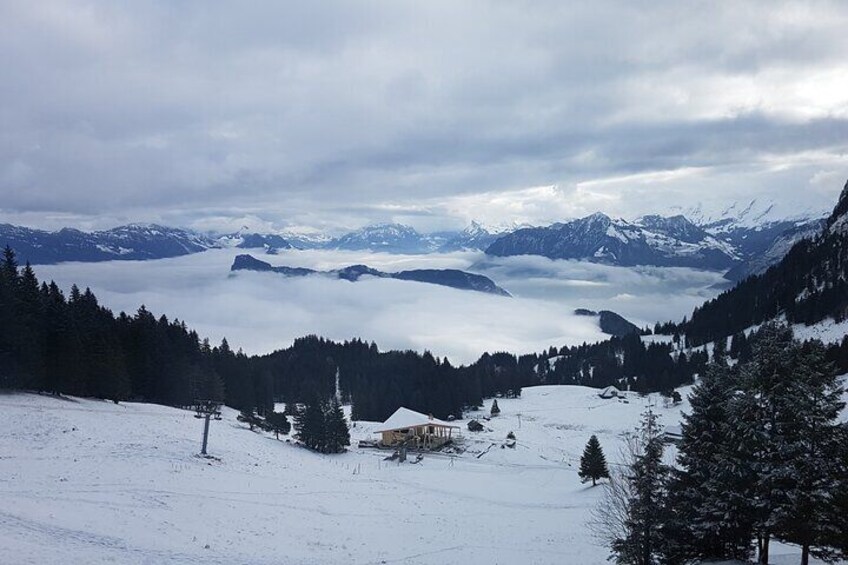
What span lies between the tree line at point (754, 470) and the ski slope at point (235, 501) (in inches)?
390

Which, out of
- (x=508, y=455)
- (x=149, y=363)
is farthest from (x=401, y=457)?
(x=149, y=363)

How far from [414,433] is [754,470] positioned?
5989cm

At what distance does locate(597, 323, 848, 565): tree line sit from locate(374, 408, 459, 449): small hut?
54821 millimetres

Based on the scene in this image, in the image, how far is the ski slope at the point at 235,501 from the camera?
73.4 feet

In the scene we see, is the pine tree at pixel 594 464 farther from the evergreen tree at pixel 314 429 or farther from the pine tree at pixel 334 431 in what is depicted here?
the evergreen tree at pixel 314 429

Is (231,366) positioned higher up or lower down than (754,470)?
lower down

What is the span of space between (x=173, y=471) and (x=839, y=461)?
32633 millimetres

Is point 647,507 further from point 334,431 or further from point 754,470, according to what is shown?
point 334,431

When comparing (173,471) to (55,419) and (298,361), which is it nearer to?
(55,419)

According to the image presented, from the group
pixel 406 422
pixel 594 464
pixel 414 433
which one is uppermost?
pixel 594 464

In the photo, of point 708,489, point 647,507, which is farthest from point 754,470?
point 647,507

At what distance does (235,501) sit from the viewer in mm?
31172

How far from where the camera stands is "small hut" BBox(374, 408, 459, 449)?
76.3m

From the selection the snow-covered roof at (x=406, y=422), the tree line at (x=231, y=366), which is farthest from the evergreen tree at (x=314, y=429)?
the snow-covered roof at (x=406, y=422)
